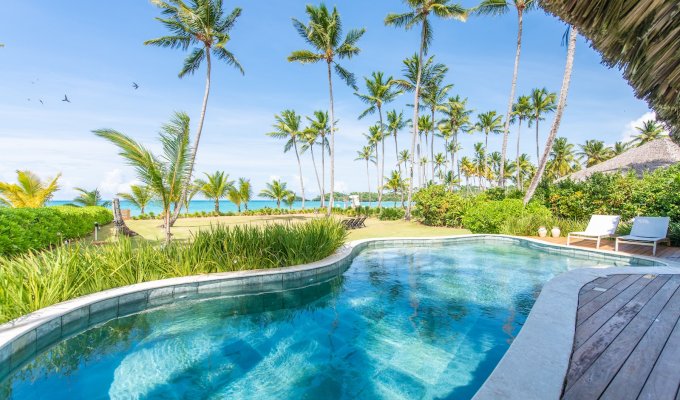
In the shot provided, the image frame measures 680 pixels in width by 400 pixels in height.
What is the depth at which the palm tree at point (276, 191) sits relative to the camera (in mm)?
35278

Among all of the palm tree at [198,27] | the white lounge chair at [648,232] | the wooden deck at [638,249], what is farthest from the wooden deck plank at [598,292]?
the palm tree at [198,27]

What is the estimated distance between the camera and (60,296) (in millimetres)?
4094

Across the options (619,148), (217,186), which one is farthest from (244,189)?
(619,148)

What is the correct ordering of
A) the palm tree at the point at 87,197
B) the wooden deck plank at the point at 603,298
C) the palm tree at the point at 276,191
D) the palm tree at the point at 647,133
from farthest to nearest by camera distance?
the palm tree at the point at 647,133 → the palm tree at the point at 276,191 → the palm tree at the point at 87,197 → the wooden deck plank at the point at 603,298

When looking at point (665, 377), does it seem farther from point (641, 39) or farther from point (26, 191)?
point (26, 191)

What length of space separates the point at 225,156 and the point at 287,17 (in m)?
10.7

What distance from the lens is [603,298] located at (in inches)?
150

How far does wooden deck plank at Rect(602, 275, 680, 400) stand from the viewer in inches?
77.0

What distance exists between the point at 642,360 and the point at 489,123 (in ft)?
136

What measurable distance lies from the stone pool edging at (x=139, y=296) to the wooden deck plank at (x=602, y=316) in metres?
→ 0.61

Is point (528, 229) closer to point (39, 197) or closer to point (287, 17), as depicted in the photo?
point (287, 17)

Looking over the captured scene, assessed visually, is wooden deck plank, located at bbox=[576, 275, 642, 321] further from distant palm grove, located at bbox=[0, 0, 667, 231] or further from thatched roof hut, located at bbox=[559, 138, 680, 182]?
thatched roof hut, located at bbox=[559, 138, 680, 182]

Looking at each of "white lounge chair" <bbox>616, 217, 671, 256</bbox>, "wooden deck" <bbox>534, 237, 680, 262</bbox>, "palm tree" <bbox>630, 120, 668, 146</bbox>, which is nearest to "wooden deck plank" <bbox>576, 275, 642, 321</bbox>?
"wooden deck" <bbox>534, 237, 680, 262</bbox>

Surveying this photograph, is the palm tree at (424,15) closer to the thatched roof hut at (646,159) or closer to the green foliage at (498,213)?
the green foliage at (498,213)
